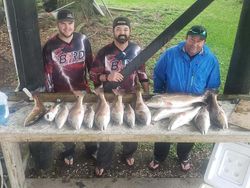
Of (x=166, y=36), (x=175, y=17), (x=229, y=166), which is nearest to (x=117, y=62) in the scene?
(x=166, y=36)

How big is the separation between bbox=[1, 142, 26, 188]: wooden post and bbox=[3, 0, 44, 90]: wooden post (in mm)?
963

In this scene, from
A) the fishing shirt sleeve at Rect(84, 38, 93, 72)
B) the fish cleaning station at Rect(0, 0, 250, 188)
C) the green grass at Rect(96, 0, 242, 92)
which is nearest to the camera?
the fish cleaning station at Rect(0, 0, 250, 188)

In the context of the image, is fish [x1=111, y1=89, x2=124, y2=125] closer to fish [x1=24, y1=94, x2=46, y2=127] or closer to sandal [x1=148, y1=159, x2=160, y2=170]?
fish [x1=24, y1=94, x2=46, y2=127]

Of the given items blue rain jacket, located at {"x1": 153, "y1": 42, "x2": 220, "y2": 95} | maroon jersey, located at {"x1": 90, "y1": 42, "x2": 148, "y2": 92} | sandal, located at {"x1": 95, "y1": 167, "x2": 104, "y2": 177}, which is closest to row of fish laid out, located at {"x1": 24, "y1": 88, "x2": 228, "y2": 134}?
blue rain jacket, located at {"x1": 153, "y1": 42, "x2": 220, "y2": 95}

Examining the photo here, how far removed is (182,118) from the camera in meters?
3.62

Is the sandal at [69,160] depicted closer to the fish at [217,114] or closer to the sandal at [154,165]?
the sandal at [154,165]

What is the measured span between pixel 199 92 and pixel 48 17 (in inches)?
281

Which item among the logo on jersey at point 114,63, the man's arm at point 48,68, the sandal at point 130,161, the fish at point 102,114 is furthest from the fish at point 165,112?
the man's arm at point 48,68

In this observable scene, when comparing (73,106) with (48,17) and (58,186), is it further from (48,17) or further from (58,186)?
(48,17)

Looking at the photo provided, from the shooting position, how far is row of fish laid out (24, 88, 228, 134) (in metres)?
3.57

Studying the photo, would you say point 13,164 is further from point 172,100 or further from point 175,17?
point 175,17

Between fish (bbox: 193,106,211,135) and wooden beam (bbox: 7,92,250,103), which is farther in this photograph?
wooden beam (bbox: 7,92,250,103)

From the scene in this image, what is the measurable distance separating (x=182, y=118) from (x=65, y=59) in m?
1.60

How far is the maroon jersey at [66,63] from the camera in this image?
4160mm
